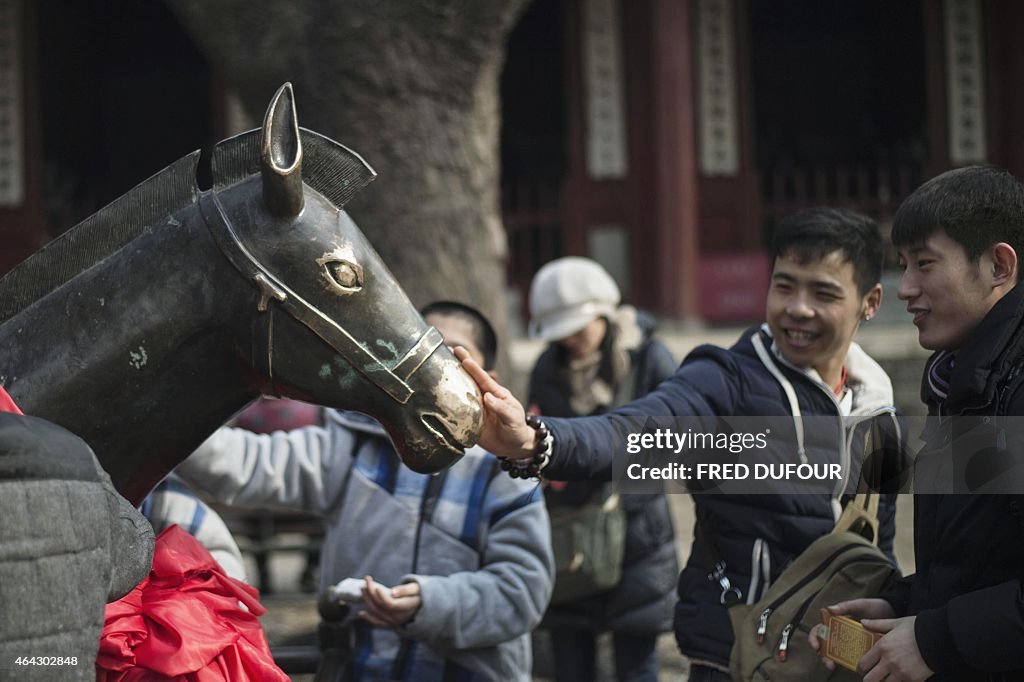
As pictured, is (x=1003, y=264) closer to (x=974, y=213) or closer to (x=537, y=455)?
(x=974, y=213)

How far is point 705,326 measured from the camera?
9.86 m

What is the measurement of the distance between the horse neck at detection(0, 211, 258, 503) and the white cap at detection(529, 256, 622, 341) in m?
2.28

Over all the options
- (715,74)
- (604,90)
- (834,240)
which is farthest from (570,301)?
(715,74)

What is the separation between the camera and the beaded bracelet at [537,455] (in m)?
2.09

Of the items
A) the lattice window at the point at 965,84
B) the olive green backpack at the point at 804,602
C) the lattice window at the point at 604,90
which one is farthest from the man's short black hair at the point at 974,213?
the lattice window at the point at 965,84

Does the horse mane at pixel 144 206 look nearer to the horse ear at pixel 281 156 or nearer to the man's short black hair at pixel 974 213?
the horse ear at pixel 281 156

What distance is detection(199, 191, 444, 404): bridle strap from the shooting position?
1.70 meters

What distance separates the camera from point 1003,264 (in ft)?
6.35

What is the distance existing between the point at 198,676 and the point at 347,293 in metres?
0.55

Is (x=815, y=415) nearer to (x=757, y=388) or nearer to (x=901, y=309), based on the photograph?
(x=757, y=388)

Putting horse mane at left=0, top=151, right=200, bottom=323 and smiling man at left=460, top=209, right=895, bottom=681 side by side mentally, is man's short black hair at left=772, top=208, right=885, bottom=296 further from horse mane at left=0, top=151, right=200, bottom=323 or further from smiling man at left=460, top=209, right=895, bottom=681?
horse mane at left=0, top=151, right=200, bottom=323

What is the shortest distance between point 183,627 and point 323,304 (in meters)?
0.48

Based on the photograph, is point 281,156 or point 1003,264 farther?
point 1003,264

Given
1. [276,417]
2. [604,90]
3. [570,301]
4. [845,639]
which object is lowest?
[845,639]
